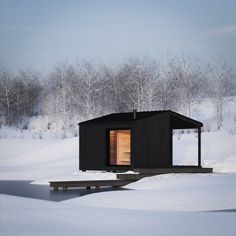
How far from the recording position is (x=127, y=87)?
47875 mm

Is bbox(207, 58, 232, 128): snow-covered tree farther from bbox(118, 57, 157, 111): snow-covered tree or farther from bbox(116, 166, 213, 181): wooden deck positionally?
bbox(116, 166, 213, 181): wooden deck

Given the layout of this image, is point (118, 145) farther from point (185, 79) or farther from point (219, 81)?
point (219, 81)

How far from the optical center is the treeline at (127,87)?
46.8m

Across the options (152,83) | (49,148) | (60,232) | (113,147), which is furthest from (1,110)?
(60,232)

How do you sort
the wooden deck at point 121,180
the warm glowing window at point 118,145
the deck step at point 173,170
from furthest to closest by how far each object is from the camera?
the warm glowing window at point 118,145 < the deck step at point 173,170 < the wooden deck at point 121,180

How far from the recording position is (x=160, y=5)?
165 ft

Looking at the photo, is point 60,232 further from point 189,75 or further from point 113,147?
point 189,75

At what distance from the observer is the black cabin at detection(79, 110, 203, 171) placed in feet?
73.0

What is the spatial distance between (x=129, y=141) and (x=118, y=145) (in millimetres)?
464

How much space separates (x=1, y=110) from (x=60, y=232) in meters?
44.9

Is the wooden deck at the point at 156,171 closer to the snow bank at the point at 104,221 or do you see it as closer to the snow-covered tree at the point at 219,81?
Result: the snow bank at the point at 104,221

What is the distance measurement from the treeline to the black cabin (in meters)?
20.6

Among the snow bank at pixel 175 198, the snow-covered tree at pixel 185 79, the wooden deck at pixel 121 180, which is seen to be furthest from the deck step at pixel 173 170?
the snow-covered tree at pixel 185 79

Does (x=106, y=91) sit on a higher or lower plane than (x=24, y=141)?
higher
